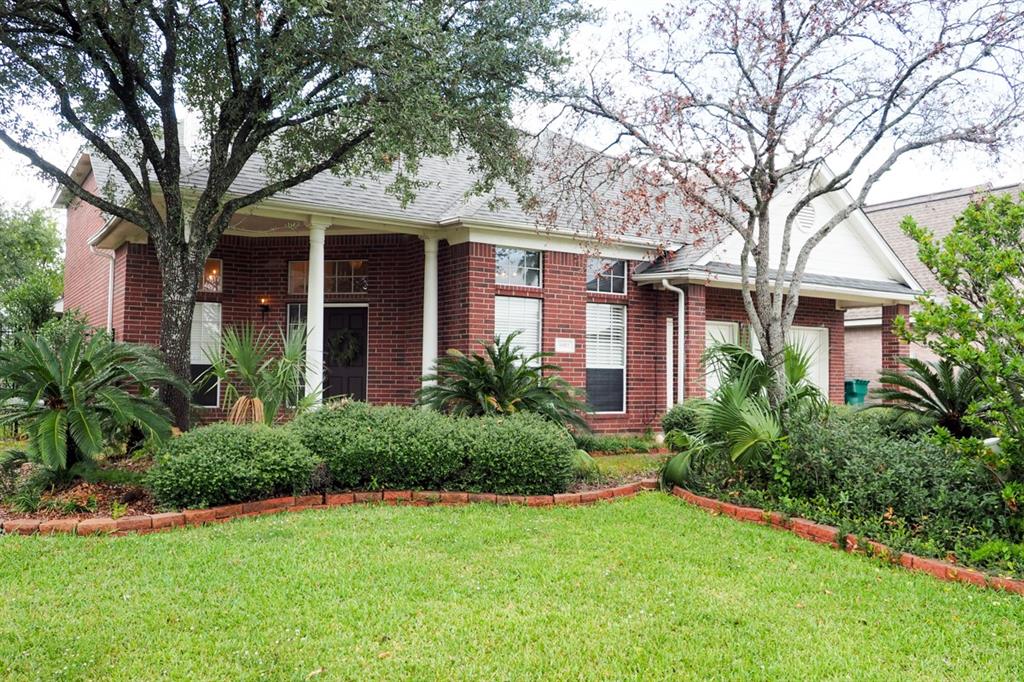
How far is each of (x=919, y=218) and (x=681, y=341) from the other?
43.1ft

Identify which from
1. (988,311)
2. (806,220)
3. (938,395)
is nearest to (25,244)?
(806,220)

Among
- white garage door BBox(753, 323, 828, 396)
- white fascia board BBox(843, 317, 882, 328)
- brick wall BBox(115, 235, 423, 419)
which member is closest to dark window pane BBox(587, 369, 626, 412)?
brick wall BBox(115, 235, 423, 419)

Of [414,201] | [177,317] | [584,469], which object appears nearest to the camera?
[584,469]

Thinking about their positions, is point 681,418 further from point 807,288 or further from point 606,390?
point 807,288

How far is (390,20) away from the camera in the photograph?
23.3 ft

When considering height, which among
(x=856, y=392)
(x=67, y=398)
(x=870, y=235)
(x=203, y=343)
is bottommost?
(x=856, y=392)

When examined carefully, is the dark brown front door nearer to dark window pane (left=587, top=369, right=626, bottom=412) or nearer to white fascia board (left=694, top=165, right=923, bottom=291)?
dark window pane (left=587, top=369, right=626, bottom=412)

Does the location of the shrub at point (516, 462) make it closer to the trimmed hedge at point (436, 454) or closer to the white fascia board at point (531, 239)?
the trimmed hedge at point (436, 454)

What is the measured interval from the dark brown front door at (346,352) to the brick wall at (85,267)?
405cm

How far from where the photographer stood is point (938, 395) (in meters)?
7.43

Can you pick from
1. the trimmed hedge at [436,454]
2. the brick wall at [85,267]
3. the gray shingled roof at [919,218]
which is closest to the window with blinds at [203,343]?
the brick wall at [85,267]

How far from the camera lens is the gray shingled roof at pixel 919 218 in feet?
65.0

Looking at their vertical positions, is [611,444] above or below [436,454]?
below

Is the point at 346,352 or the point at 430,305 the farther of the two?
the point at 346,352
